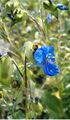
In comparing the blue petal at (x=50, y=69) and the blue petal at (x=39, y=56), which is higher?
the blue petal at (x=39, y=56)

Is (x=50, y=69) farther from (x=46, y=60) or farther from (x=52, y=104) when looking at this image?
(x=52, y=104)

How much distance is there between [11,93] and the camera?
50.6 inches

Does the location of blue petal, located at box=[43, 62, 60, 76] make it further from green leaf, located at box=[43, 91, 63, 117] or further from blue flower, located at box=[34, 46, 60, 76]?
green leaf, located at box=[43, 91, 63, 117]

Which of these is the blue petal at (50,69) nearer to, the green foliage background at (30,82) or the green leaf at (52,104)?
the green foliage background at (30,82)

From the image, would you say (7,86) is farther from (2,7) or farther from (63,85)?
(2,7)

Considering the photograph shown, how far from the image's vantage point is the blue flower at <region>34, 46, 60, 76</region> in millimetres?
1100

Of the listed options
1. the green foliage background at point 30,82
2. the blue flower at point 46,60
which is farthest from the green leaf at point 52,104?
the blue flower at point 46,60

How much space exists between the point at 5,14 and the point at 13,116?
18.8 inches

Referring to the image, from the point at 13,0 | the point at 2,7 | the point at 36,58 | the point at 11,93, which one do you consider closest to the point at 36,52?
the point at 36,58

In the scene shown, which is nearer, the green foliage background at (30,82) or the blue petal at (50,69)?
the green foliage background at (30,82)

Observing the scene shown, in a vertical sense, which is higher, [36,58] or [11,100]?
[36,58]

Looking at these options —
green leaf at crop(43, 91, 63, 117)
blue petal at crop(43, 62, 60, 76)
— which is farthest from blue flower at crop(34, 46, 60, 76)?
green leaf at crop(43, 91, 63, 117)

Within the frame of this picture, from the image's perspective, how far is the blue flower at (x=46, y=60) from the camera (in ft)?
3.61

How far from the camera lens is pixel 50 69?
1.11 m
